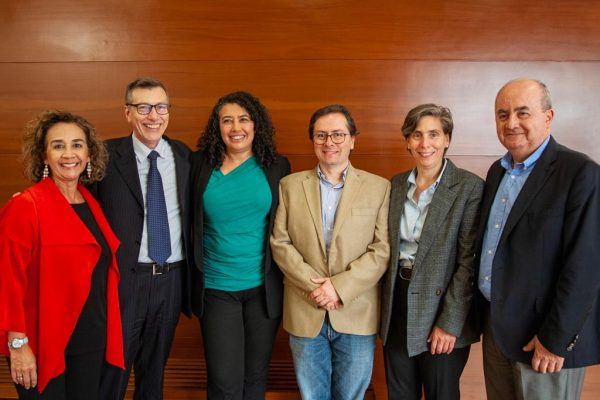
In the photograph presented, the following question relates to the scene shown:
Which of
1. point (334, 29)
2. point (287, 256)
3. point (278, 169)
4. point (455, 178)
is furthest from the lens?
point (334, 29)

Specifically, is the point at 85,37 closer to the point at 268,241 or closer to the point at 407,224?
the point at 268,241

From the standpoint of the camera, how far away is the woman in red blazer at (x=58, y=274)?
154 centimetres

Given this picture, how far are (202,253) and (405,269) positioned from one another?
0.95 meters

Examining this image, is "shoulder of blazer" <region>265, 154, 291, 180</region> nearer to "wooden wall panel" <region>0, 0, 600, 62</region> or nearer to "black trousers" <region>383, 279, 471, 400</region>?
"black trousers" <region>383, 279, 471, 400</region>

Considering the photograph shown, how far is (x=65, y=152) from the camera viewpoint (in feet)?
5.56

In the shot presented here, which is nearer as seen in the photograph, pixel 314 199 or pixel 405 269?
pixel 405 269

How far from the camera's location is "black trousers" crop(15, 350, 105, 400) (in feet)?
5.22

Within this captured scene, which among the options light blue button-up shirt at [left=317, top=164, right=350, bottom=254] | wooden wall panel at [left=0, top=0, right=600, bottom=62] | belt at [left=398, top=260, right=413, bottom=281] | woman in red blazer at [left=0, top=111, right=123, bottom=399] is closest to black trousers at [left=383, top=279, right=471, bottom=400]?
belt at [left=398, top=260, right=413, bottom=281]

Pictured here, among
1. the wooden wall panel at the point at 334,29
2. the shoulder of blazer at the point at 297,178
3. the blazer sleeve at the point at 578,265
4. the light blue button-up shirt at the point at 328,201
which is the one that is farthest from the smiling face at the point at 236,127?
the blazer sleeve at the point at 578,265

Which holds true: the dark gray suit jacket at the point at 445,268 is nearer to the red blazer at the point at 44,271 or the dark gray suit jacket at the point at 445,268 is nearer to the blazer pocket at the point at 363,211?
the blazer pocket at the point at 363,211

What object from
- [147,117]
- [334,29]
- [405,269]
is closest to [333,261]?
[405,269]

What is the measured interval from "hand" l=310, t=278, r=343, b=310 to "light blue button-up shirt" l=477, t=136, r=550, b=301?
2.01ft

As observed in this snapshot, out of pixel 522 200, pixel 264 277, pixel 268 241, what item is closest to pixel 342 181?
pixel 268 241

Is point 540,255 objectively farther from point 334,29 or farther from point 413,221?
point 334,29
